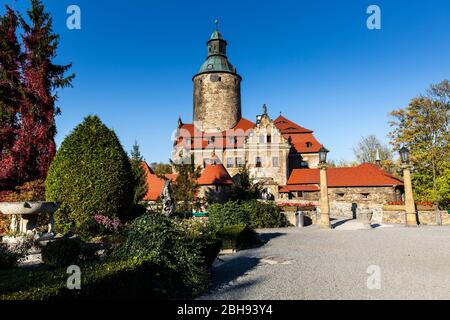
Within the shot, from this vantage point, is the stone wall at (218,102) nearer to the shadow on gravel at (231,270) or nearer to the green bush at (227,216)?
the green bush at (227,216)

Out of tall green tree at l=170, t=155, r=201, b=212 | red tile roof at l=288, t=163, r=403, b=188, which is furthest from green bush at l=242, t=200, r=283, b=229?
red tile roof at l=288, t=163, r=403, b=188

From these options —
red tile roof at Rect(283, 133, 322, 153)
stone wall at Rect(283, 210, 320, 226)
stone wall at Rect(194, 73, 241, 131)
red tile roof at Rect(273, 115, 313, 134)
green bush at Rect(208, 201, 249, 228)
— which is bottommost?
stone wall at Rect(283, 210, 320, 226)

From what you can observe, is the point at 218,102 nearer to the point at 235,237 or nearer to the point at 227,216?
the point at 227,216

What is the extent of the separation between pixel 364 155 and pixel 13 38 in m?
53.3

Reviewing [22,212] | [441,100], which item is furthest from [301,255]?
[441,100]

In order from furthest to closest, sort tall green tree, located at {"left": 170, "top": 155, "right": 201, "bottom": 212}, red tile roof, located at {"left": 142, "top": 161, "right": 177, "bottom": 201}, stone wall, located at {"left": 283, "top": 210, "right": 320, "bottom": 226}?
red tile roof, located at {"left": 142, "top": 161, "right": 177, "bottom": 201}, tall green tree, located at {"left": 170, "top": 155, "right": 201, "bottom": 212}, stone wall, located at {"left": 283, "top": 210, "right": 320, "bottom": 226}

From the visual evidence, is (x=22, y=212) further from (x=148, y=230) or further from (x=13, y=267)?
(x=148, y=230)

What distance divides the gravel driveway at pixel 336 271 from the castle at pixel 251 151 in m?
19.1

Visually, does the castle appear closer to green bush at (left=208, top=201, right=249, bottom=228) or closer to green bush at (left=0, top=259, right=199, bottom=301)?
green bush at (left=208, top=201, right=249, bottom=228)

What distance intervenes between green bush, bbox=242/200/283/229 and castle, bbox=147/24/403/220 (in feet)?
38.1

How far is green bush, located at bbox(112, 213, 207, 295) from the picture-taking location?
21.4ft

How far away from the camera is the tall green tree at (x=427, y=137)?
27.8 metres
